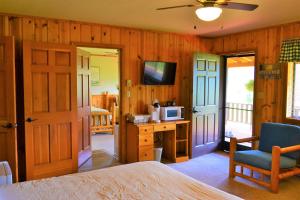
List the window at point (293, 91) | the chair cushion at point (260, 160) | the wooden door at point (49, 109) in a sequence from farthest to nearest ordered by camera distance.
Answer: the window at point (293, 91) < the wooden door at point (49, 109) < the chair cushion at point (260, 160)

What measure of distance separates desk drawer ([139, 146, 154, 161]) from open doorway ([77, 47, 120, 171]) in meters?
0.64

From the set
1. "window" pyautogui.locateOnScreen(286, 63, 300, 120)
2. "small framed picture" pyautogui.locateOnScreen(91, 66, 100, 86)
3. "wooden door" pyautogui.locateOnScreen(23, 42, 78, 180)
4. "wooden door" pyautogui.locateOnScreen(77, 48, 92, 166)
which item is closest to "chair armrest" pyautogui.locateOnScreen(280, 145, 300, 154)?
"window" pyautogui.locateOnScreen(286, 63, 300, 120)

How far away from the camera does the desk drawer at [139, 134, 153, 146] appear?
4445 mm

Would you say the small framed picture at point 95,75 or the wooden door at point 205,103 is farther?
Result: the small framed picture at point 95,75

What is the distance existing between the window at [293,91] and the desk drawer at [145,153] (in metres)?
2.39

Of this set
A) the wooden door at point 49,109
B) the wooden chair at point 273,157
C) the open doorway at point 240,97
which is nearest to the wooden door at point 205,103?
the wooden chair at point 273,157

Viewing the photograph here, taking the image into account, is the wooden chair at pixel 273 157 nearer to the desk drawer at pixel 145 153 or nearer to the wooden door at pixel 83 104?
the desk drawer at pixel 145 153

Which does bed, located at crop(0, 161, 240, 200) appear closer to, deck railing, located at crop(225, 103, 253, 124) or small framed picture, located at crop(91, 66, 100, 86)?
deck railing, located at crop(225, 103, 253, 124)

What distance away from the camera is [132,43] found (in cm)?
481

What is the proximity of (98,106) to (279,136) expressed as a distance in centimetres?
612

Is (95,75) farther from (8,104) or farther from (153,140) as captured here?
(8,104)

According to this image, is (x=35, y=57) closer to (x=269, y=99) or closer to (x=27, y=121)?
(x=27, y=121)

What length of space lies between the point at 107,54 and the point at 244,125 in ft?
16.3

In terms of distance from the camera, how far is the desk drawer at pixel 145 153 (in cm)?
446
